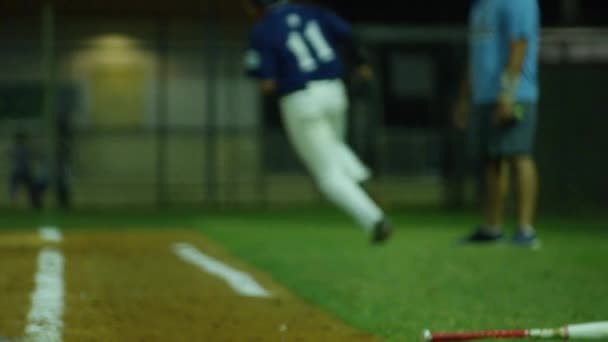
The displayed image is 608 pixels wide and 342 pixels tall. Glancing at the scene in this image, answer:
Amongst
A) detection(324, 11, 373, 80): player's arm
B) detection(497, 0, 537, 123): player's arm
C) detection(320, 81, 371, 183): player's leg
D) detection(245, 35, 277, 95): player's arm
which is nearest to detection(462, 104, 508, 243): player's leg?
detection(497, 0, 537, 123): player's arm

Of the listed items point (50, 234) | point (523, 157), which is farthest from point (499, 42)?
point (50, 234)

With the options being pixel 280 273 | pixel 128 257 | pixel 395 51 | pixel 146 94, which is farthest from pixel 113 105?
pixel 280 273

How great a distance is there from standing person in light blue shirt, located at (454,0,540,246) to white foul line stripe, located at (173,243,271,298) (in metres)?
2.18

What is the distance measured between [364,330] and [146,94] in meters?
15.7

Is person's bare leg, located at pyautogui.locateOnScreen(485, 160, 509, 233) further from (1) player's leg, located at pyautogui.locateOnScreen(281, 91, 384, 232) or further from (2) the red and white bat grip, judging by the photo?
(2) the red and white bat grip

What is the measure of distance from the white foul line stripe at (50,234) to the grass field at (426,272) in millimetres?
634

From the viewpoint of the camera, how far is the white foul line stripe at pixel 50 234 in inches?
435

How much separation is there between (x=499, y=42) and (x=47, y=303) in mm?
4520

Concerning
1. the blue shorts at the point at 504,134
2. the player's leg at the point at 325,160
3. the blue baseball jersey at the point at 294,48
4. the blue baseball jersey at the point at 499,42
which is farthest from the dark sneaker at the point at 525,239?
the blue baseball jersey at the point at 294,48

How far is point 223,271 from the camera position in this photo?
314 inches

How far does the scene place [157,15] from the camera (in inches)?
800

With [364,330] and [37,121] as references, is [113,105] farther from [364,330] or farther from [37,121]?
[364,330]

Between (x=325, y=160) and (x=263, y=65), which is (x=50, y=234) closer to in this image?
(x=263, y=65)

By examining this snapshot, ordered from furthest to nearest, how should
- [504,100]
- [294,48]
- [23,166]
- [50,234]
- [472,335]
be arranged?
[23,166] → [50,234] → [504,100] → [294,48] → [472,335]
